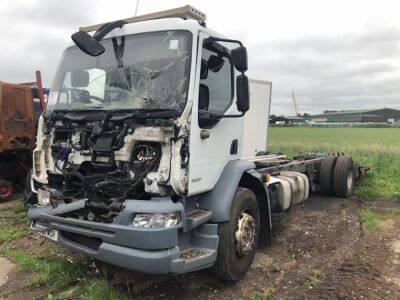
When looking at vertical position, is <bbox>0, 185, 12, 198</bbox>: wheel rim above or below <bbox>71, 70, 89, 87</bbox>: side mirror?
below

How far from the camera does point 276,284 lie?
456cm

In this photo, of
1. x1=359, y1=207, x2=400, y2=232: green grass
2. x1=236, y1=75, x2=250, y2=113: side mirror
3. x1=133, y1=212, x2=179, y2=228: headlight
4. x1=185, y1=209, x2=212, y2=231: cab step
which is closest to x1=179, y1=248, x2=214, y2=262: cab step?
x1=185, y1=209, x2=212, y2=231: cab step

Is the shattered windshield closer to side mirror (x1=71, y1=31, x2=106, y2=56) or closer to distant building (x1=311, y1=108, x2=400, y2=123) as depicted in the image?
side mirror (x1=71, y1=31, x2=106, y2=56)

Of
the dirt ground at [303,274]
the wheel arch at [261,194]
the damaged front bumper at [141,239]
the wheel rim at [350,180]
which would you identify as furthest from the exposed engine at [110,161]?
the wheel rim at [350,180]

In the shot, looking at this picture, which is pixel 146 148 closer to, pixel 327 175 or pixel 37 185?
pixel 37 185

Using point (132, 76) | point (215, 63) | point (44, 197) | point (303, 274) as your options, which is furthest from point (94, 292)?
point (215, 63)

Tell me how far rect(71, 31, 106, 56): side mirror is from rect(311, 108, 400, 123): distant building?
9956 cm

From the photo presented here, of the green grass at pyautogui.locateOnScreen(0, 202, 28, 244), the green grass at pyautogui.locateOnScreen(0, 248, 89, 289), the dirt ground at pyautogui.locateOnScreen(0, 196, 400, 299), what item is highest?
→ the dirt ground at pyautogui.locateOnScreen(0, 196, 400, 299)

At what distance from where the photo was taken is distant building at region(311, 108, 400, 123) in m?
106

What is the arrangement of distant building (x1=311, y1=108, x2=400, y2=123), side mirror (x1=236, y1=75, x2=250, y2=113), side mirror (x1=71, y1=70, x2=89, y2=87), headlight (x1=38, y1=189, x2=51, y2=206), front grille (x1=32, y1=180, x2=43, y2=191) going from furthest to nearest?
distant building (x1=311, y1=108, x2=400, y2=123) < front grille (x1=32, y1=180, x2=43, y2=191) < side mirror (x1=71, y1=70, x2=89, y2=87) < headlight (x1=38, y1=189, x2=51, y2=206) < side mirror (x1=236, y1=75, x2=250, y2=113)

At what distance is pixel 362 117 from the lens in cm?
10956

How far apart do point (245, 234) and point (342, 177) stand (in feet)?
16.5

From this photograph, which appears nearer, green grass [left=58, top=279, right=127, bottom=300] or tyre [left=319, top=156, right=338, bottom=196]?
green grass [left=58, top=279, right=127, bottom=300]

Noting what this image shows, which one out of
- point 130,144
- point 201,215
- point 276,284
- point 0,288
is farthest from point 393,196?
point 0,288
